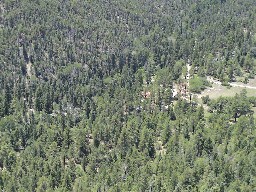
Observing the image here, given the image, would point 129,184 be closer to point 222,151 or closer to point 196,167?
point 196,167

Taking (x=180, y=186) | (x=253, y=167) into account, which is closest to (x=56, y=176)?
(x=180, y=186)

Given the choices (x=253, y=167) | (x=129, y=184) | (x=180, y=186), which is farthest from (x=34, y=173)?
(x=253, y=167)

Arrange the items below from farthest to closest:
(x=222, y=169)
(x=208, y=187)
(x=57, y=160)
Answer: (x=57, y=160) < (x=222, y=169) < (x=208, y=187)

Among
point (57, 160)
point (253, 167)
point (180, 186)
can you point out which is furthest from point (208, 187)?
point (57, 160)

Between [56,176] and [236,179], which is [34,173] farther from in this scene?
[236,179]

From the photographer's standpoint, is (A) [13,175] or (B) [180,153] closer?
(A) [13,175]

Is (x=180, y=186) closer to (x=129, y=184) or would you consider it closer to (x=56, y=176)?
(x=129, y=184)

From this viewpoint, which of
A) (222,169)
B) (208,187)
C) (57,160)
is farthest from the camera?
(57,160)

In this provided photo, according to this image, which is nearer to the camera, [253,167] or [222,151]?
[253,167]
